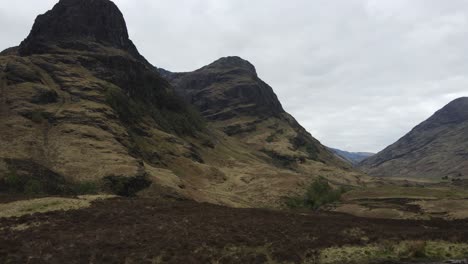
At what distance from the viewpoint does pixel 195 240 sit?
38344mm

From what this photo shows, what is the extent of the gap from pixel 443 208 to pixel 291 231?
4304cm

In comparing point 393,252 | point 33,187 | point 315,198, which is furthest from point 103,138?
point 393,252

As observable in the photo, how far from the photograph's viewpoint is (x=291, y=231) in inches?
1768

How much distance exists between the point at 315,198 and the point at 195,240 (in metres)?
72.6

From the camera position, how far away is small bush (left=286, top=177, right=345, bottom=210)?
339 ft

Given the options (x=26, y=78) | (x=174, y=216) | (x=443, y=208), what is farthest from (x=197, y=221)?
(x=26, y=78)

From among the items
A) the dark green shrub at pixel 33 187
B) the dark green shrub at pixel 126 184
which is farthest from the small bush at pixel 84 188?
the dark green shrub at pixel 33 187

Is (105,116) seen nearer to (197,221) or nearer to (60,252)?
(197,221)

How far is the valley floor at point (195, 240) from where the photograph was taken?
112 ft

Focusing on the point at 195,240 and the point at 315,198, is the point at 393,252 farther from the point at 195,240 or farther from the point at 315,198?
the point at 315,198

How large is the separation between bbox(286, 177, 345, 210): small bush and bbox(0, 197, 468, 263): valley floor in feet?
168

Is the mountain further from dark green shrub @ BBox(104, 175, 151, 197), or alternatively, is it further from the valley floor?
the valley floor

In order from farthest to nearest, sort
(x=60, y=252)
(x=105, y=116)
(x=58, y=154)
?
1. (x=105, y=116)
2. (x=58, y=154)
3. (x=60, y=252)

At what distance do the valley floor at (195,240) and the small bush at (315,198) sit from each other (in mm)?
51147
